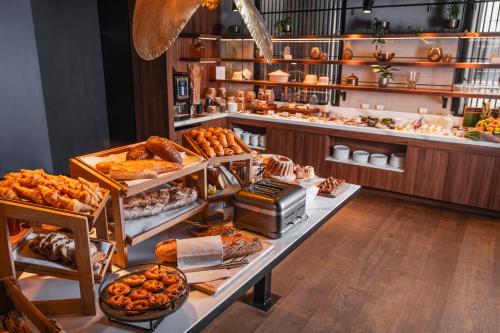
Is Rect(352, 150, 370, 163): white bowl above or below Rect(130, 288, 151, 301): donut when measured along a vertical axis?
below

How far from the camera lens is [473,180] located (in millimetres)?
4168

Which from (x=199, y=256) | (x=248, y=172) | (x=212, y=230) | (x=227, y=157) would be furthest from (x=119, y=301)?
(x=248, y=172)

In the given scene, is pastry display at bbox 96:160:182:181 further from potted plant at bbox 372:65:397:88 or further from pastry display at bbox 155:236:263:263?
potted plant at bbox 372:65:397:88

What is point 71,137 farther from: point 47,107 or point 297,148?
point 297,148

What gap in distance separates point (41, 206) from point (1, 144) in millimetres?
3206

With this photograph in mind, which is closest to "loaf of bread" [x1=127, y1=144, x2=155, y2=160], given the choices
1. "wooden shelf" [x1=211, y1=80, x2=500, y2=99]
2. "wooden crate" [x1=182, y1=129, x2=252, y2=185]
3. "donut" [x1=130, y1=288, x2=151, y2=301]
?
"wooden crate" [x1=182, y1=129, x2=252, y2=185]

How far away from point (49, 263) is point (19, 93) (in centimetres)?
333

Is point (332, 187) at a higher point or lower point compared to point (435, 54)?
lower

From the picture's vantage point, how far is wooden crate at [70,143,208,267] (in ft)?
5.09

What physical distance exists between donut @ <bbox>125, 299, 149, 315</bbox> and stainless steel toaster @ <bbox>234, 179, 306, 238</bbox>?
74cm

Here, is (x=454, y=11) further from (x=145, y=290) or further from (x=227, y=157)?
(x=145, y=290)

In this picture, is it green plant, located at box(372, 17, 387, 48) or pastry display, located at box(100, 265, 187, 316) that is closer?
pastry display, located at box(100, 265, 187, 316)

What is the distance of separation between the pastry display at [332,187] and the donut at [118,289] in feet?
4.70

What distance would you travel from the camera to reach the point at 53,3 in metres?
4.59
